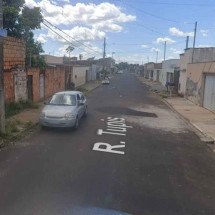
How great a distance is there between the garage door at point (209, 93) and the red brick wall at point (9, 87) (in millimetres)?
13718

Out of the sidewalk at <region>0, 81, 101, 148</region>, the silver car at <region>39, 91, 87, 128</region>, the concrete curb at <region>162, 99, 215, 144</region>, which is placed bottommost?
the concrete curb at <region>162, 99, 215, 144</region>

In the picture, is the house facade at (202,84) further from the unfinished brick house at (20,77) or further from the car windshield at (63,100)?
the unfinished brick house at (20,77)

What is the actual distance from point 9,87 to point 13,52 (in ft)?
7.95

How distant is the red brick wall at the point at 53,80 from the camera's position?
89.1ft

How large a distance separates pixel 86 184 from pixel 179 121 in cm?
1229

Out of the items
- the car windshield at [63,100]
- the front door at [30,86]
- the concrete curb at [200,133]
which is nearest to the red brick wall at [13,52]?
the front door at [30,86]

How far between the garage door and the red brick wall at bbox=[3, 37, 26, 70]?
44.2 ft

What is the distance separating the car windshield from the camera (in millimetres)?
15169

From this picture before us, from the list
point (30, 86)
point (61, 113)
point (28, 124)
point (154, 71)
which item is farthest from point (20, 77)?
point (154, 71)

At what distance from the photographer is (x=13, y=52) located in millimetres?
19281

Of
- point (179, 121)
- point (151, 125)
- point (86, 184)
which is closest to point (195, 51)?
point (179, 121)

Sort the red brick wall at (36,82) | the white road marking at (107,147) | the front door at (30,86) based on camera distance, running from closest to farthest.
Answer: the white road marking at (107,147), the front door at (30,86), the red brick wall at (36,82)

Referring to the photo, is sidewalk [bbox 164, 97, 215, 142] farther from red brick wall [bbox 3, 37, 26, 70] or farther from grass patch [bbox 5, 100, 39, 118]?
red brick wall [bbox 3, 37, 26, 70]

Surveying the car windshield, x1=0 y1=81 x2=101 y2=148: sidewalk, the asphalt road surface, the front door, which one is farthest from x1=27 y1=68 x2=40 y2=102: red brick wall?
the asphalt road surface
